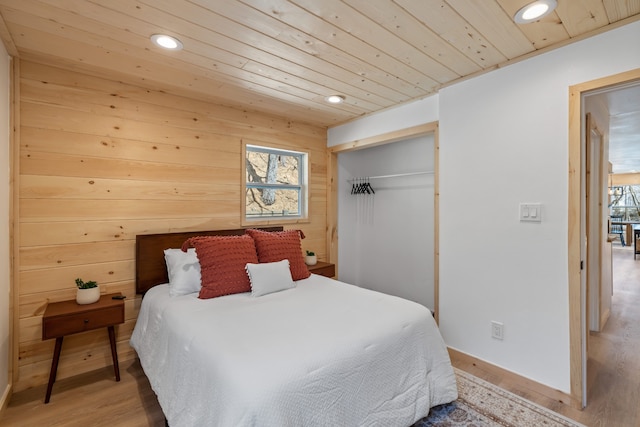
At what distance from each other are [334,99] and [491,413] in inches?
105

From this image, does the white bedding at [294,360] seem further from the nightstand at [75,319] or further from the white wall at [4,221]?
the white wall at [4,221]

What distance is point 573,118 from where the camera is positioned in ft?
6.40

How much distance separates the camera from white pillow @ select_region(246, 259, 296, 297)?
2318mm

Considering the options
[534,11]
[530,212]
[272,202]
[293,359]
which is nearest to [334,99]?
[272,202]

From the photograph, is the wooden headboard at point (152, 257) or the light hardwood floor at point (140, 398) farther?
the wooden headboard at point (152, 257)

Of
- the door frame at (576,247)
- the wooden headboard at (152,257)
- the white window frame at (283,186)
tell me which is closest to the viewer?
the door frame at (576,247)

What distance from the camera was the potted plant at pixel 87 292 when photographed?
2.19 m

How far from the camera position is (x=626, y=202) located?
11086mm

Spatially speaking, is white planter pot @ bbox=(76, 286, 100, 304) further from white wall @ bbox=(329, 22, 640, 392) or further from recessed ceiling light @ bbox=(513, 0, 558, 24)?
recessed ceiling light @ bbox=(513, 0, 558, 24)

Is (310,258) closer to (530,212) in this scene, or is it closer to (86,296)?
(86,296)

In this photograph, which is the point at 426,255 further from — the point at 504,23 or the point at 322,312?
the point at 504,23

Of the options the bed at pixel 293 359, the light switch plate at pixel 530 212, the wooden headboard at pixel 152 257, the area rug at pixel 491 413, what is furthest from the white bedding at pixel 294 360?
the light switch plate at pixel 530 212

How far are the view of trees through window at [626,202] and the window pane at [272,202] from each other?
12.3 m

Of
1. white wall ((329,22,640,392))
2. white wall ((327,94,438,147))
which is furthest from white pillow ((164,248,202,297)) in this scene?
white wall ((327,94,438,147))
